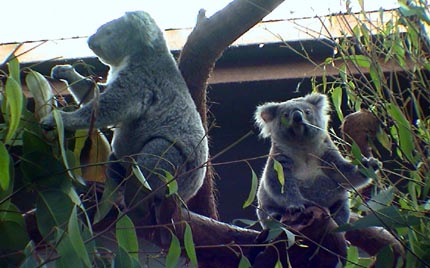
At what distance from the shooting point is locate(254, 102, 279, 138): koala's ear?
3746mm

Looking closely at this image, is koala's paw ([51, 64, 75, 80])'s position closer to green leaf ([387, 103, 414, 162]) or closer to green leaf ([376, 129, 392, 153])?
green leaf ([376, 129, 392, 153])

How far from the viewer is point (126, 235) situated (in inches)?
77.4

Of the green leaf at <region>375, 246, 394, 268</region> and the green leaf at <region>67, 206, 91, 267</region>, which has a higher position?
the green leaf at <region>67, 206, 91, 267</region>

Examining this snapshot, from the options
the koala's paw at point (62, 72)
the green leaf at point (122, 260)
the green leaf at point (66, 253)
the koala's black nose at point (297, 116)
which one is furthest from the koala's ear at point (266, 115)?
the green leaf at point (66, 253)

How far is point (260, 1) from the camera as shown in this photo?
A: 281 centimetres

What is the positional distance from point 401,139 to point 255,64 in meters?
1.51

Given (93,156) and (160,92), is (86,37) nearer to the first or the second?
(160,92)

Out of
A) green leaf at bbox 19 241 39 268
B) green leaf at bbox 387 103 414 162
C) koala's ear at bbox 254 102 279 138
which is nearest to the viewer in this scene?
green leaf at bbox 19 241 39 268

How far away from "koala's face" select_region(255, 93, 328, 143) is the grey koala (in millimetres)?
535

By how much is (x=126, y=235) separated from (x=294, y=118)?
179cm

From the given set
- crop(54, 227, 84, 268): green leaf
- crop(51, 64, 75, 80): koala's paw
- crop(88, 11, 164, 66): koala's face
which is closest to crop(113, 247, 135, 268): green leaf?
crop(54, 227, 84, 268): green leaf

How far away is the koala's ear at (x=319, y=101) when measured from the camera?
3707 mm

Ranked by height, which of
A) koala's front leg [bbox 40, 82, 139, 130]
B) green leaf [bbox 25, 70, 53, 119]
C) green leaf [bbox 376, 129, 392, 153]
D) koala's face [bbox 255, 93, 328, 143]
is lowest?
koala's face [bbox 255, 93, 328, 143]

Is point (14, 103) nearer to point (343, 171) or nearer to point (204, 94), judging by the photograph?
point (204, 94)
